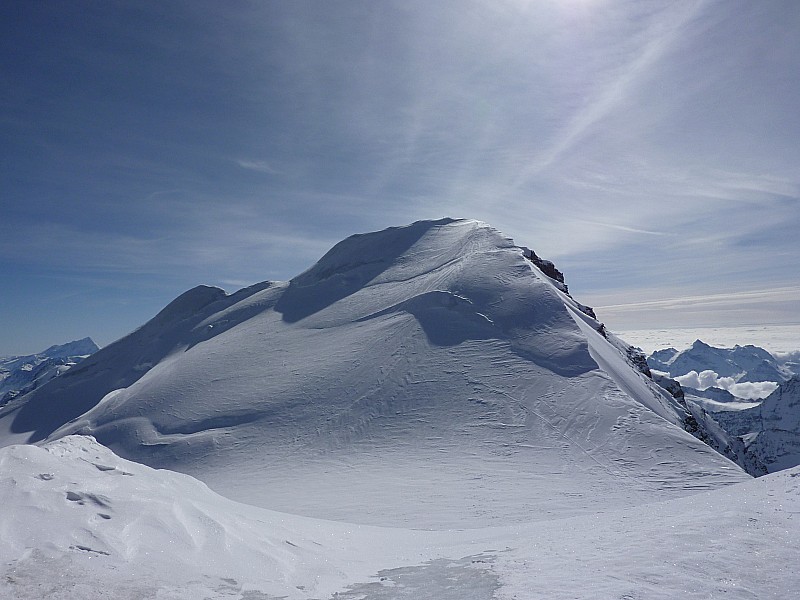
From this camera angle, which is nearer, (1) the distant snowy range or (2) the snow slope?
(1) the distant snowy range

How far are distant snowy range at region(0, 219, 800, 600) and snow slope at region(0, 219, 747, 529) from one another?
0.19 meters

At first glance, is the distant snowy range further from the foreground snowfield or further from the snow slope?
the snow slope

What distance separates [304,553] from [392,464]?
15552 mm

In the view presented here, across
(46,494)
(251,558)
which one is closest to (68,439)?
(46,494)

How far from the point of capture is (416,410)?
2962cm

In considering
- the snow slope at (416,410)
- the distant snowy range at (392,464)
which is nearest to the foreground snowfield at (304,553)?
the distant snowy range at (392,464)

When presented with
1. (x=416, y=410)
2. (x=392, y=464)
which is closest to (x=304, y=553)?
(x=392, y=464)

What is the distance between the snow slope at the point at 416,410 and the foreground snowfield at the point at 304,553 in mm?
7168

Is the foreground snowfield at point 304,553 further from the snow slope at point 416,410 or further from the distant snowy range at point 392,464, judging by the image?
the snow slope at point 416,410

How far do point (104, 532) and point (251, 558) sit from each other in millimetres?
A: 2284

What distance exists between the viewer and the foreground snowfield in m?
6.66

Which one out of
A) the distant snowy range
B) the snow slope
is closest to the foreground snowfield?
the distant snowy range

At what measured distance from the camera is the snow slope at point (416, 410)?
66.0 feet

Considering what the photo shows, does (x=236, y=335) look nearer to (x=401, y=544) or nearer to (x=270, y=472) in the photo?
(x=270, y=472)
